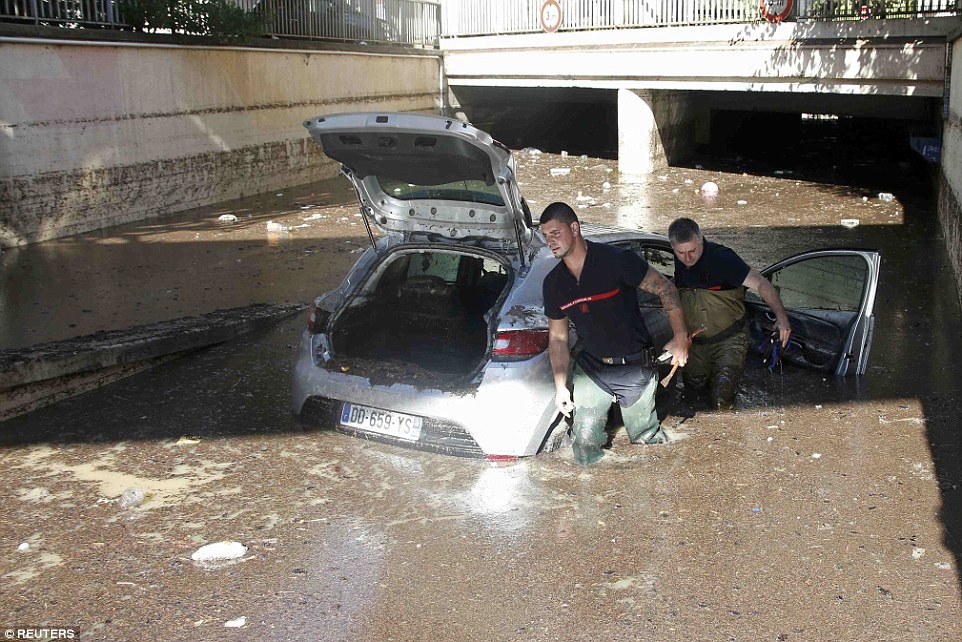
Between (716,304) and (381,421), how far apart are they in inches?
84.3

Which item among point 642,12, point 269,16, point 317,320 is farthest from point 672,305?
point 642,12

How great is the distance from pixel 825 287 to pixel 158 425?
14.7 ft

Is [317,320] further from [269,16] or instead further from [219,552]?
[269,16]

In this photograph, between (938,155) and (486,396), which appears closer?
(486,396)

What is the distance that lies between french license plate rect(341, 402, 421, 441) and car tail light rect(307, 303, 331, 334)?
58 centimetres

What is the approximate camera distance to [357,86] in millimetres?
18875

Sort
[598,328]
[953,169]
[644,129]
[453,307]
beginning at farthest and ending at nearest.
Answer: [644,129], [953,169], [453,307], [598,328]

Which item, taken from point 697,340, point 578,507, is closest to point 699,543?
point 578,507

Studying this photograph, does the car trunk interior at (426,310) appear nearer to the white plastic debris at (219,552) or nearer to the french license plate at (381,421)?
the french license plate at (381,421)

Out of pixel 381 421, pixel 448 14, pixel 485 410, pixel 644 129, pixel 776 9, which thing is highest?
pixel 448 14

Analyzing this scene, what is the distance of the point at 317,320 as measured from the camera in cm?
568

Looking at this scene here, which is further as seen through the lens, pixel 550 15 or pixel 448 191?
pixel 550 15

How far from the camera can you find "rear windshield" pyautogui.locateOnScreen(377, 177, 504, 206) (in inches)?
218

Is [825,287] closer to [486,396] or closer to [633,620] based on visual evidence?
[486,396]
